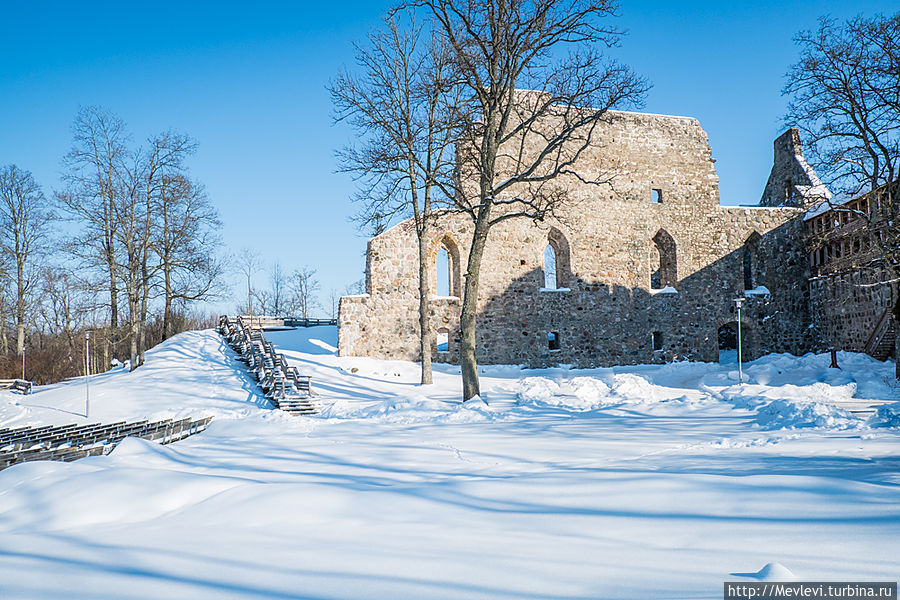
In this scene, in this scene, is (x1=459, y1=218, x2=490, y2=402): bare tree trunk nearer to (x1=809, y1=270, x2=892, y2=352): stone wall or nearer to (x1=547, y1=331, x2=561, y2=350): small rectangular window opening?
(x1=547, y1=331, x2=561, y2=350): small rectangular window opening

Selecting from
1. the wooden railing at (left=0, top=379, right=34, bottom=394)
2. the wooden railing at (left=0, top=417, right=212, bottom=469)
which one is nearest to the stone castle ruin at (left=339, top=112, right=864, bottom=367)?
the wooden railing at (left=0, top=417, right=212, bottom=469)

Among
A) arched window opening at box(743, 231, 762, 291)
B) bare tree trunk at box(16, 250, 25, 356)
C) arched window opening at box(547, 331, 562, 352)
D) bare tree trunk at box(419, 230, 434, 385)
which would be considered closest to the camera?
bare tree trunk at box(419, 230, 434, 385)

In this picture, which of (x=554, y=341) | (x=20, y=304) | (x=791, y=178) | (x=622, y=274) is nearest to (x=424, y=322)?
(x=554, y=341)

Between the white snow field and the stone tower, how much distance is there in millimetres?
20244

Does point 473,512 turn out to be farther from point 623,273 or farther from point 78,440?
point 623,273

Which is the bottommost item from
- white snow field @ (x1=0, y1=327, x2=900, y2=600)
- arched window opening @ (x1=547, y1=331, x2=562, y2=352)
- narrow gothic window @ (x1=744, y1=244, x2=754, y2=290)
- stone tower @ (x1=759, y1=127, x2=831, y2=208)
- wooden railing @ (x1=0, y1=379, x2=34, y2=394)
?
wooden railing @ (x1=0, y1=379, x2=34, y2=394)

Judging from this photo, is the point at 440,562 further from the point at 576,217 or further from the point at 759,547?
the point at 576,217

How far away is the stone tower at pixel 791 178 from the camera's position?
24.4m

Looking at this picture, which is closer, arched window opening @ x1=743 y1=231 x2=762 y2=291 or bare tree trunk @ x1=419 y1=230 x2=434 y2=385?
bare tree trunk @ x1=419 y1=230 x2=434 y2=385

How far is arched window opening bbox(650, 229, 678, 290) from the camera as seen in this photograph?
76.1ft

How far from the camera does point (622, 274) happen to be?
22.6 metres

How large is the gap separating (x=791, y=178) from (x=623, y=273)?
10.9 meters

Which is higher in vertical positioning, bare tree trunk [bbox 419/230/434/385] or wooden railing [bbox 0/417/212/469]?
bare tree trunk [bbox 419/230/434/385]

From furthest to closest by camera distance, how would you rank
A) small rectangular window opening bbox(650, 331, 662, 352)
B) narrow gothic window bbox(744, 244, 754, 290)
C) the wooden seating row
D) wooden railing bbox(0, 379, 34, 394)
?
1. narrow gothic window bbox(744, 244, 754, 290)
2. small rectangular window opening bbox(650, 331, 662, 352)
3. wooden railing bbox(0, 379, 34, 394)
4. the wooden seating row
